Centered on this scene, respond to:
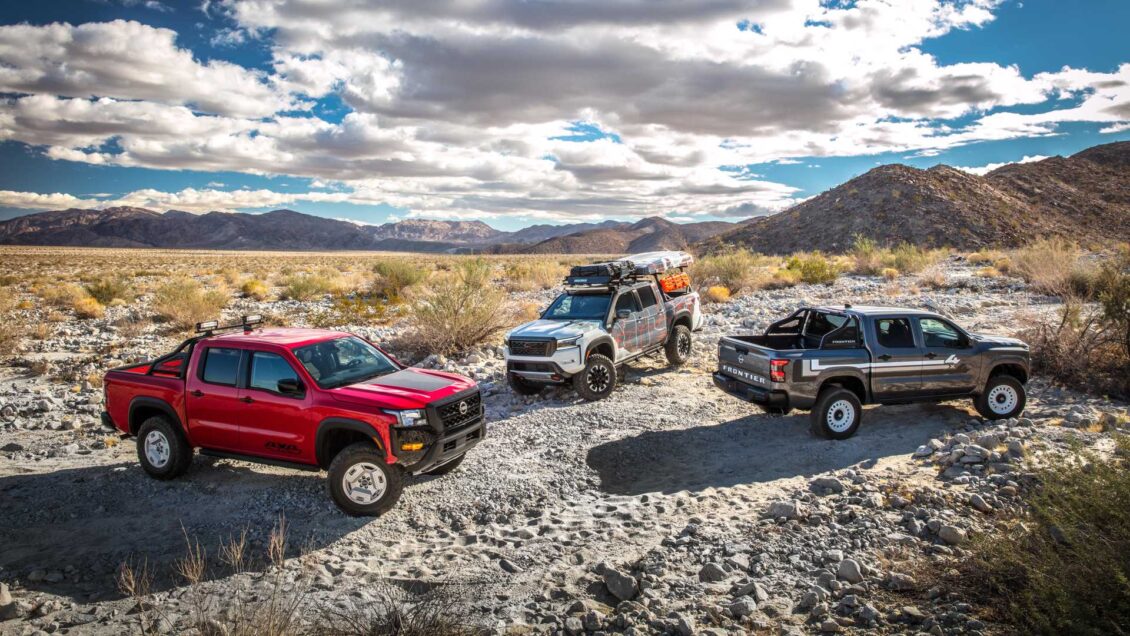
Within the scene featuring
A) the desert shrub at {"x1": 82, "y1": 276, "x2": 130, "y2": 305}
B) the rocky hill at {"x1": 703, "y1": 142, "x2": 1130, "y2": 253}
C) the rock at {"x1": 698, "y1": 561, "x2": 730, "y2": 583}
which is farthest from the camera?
the rocky hill at {"x1": 703, "y1": 142, "x2": 1130, "y2": 253}

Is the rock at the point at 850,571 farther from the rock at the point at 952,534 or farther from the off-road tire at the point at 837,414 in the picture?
the off-road tire at the point at 837,414

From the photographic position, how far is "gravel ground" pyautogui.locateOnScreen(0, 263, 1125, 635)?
464cm

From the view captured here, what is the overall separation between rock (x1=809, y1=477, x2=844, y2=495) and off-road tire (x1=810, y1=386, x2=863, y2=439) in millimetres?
1555

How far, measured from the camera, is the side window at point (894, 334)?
8508 mm

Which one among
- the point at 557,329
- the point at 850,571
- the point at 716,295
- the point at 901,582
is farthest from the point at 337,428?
the point at 716,295

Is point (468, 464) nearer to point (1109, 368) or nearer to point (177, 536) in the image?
point (177, 536)

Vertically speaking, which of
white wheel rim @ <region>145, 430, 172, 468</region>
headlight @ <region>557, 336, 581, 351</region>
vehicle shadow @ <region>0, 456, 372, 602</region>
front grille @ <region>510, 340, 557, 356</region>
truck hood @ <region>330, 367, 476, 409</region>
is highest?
headlight @ <region>557, 336, 581, 351</region>

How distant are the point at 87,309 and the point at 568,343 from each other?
776 inches

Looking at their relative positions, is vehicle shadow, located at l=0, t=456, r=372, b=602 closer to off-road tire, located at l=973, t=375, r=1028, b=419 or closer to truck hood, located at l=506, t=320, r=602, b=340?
truck hood, located at l=506, t=320, r=602, b=340

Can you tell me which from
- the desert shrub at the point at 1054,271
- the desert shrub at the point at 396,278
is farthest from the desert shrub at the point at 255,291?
the desert shrub at the point at 1054,271

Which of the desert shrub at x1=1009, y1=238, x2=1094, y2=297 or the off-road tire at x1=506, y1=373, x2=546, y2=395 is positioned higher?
the desert shrub at x1=1009, y1=238, x2=1094, y2=297

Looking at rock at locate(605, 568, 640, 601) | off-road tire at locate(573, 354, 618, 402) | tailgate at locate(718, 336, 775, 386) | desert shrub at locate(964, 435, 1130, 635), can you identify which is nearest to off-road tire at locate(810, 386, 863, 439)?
tailgate at locate(718, 336, 775, 386)

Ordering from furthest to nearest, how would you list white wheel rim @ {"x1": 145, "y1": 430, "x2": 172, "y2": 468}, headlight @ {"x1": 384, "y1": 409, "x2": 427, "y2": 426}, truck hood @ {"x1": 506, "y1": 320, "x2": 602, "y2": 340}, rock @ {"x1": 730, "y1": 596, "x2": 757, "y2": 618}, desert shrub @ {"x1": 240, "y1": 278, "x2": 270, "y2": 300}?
desert shrub @ {"x1": 240, "y1": 278, "x2": 270, "y2": 300} → truck hood @ {"x1": 506, "y1": 320, "x2": 602, "y2": 340} → white wheel rim @ {"x1": 145, "y1": 430, "x2": 172, "y2": 468} → headlight @ {"x1": 384, "y1": 409, "x2": 427, "y2": 426} → rock @ {"x1": 730, "y1": 596, "x2": 757, "y2": 618}

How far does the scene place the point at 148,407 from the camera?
7234 mm
